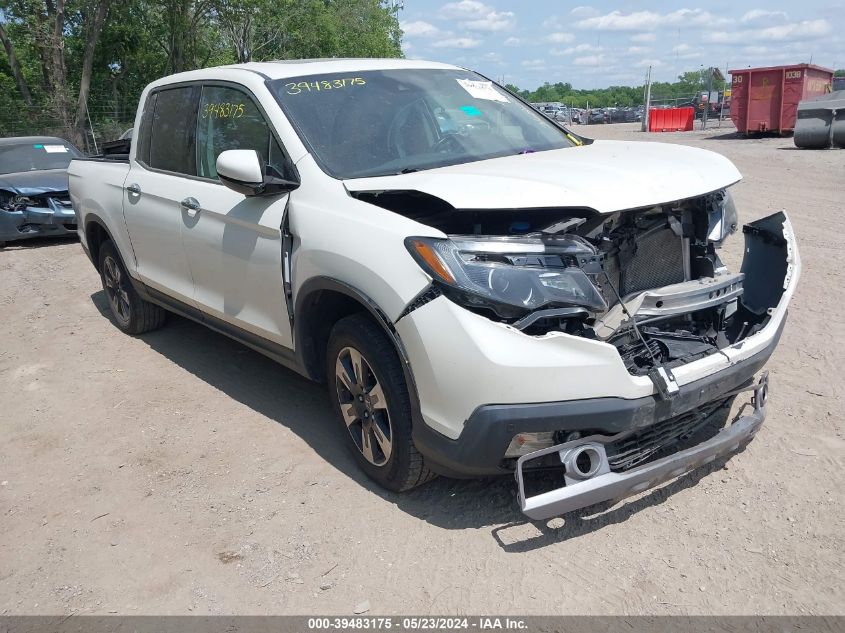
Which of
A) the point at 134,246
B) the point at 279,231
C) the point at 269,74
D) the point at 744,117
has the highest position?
the point at 269,74

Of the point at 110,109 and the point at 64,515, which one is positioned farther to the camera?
the point at 110,109

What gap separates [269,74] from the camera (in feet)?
14.0

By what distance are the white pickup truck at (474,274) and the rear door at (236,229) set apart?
2 cm

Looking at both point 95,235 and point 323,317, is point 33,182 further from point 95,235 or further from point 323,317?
point 323,317

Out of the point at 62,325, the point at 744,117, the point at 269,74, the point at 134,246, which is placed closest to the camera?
the point at 269,74

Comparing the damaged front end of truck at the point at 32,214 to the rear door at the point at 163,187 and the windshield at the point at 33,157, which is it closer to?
the windshield at the point at 33,157

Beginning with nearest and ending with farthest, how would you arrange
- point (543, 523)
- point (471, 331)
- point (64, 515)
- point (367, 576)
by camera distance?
1. point (471, 331)
2. point (367, 576)
3. point (543, 523)
4. point (64, 515)

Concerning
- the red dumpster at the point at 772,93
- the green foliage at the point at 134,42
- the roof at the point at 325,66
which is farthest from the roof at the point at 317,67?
the red dumpster at the point at 772,93

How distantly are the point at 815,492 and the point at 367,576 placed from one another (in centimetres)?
203

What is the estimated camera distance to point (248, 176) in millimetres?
3697

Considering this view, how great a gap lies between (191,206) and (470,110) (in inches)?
70.1

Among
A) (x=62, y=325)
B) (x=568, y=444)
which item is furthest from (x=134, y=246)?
(x=568, y=444)

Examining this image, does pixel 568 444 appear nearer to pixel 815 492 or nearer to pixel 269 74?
pixel 815 492

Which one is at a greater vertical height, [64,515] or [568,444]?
[568,444]
